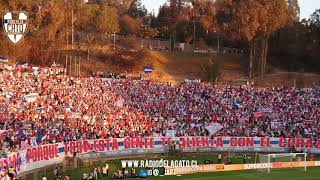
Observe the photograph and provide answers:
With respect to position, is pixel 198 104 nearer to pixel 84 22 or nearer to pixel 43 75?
pixel 43 75

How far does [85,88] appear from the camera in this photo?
181ft

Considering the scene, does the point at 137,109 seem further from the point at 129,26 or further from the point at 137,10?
the point at 137,10

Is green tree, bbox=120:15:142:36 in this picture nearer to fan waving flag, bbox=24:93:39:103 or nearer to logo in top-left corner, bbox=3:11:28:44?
fan waving flag, bbox=24:93:39:103

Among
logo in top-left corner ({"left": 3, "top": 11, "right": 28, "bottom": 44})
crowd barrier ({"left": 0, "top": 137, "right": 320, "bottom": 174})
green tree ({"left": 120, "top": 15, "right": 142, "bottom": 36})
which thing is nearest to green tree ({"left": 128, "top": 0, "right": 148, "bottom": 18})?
green tree ({"left": 120, "top": 15, "right": 142, "bottom": 36})

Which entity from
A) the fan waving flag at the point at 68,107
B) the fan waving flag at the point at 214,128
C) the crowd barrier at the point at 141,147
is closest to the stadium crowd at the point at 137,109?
Answer: the fan waving flag at the point at 68,107

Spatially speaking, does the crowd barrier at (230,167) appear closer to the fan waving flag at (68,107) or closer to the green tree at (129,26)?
the fan waving flag at (68,107)

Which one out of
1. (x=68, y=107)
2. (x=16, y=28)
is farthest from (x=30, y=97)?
(x=16, y=28)

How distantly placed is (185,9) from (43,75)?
5007 cm

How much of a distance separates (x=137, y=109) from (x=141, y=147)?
6.67m

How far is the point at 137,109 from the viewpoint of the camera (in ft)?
181

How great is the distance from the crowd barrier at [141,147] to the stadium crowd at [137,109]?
82cm

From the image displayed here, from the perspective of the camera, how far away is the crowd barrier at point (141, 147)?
38.2 meters

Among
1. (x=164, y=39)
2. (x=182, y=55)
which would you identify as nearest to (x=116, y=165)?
(x=182, y=55)

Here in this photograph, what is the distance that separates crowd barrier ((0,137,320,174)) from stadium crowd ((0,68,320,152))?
821 mm
